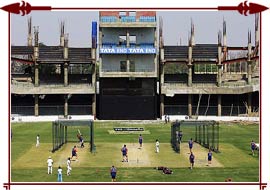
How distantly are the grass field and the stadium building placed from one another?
24.8 meters

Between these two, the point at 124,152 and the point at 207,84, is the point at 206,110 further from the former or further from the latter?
the point at 124,152

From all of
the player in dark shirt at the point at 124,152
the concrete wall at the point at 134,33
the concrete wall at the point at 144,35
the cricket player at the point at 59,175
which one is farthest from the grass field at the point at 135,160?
the concrete wall at the point at 144,35

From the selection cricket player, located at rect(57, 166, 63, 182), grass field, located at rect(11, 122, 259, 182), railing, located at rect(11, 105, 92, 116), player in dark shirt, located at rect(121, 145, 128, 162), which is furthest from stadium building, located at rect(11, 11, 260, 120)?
cricket player, located at rect(57, 166, 63, 182)

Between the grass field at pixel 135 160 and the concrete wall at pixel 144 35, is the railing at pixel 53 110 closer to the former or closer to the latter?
the concrete wall at pixel 144 35

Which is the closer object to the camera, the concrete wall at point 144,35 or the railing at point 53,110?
the concrete wall at point 144,35

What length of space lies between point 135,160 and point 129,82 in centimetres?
4640

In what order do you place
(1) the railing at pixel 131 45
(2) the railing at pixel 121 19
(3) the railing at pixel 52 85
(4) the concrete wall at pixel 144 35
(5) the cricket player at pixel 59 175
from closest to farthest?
(5) the cricket player at pixel 59 175, (2) the railing at pixel 121 19, (1) the railing at pixel 131 45, (3) the railing at pixel 52 85, (4) the concrete wall at pixel 144 35

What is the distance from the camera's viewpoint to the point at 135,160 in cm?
4131

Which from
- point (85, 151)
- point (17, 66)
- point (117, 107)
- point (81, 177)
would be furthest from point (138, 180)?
point (17, 66)

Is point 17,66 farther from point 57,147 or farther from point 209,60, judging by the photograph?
point 57,147

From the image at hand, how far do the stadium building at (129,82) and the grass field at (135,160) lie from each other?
977 inches

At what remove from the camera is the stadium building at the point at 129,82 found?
281 ft

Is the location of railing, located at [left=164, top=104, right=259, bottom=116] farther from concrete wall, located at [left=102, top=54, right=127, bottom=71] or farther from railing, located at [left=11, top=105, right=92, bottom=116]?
railing, located at [left=11, top=105, right=92, bottom=116]

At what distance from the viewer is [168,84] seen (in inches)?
3573
